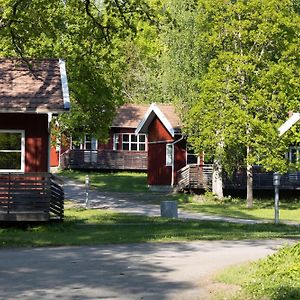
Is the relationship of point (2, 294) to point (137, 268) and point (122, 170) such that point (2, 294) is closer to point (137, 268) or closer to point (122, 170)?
point (137, 268)

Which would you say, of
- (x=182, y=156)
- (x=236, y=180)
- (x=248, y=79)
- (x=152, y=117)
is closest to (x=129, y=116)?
(x=152, y=117)

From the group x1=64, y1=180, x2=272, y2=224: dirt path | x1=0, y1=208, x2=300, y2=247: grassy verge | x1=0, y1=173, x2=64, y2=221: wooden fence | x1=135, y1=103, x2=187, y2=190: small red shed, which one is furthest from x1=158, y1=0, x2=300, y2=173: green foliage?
x1=0, y1=173, x2=64, y2=221: wooden fence

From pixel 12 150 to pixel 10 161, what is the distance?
15.3 inches

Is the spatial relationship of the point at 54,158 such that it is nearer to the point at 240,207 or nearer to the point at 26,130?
the point at 240,207

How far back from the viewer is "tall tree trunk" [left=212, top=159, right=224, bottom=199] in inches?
1496

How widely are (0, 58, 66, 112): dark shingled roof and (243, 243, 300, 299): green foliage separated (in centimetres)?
1018

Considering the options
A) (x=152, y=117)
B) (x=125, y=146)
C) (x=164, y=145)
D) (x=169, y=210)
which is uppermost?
(x=152, y=117)

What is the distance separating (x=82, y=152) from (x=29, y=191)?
3377 centimetres

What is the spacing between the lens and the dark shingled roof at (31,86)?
20078 millimetres

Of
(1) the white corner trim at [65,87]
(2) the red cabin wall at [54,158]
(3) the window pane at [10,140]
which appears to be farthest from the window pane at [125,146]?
(3) the window pane at [10,140]

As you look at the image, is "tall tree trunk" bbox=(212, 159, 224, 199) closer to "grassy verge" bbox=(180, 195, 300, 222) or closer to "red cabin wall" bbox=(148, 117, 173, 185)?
"grassy verge" bbox=(180, 195, 300, 222)

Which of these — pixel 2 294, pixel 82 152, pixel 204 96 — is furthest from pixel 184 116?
pixel 2 294

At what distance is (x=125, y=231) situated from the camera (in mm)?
19391

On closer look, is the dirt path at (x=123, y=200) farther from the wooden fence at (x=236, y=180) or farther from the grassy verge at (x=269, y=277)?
the grassy verge at (x=269, y=277)
